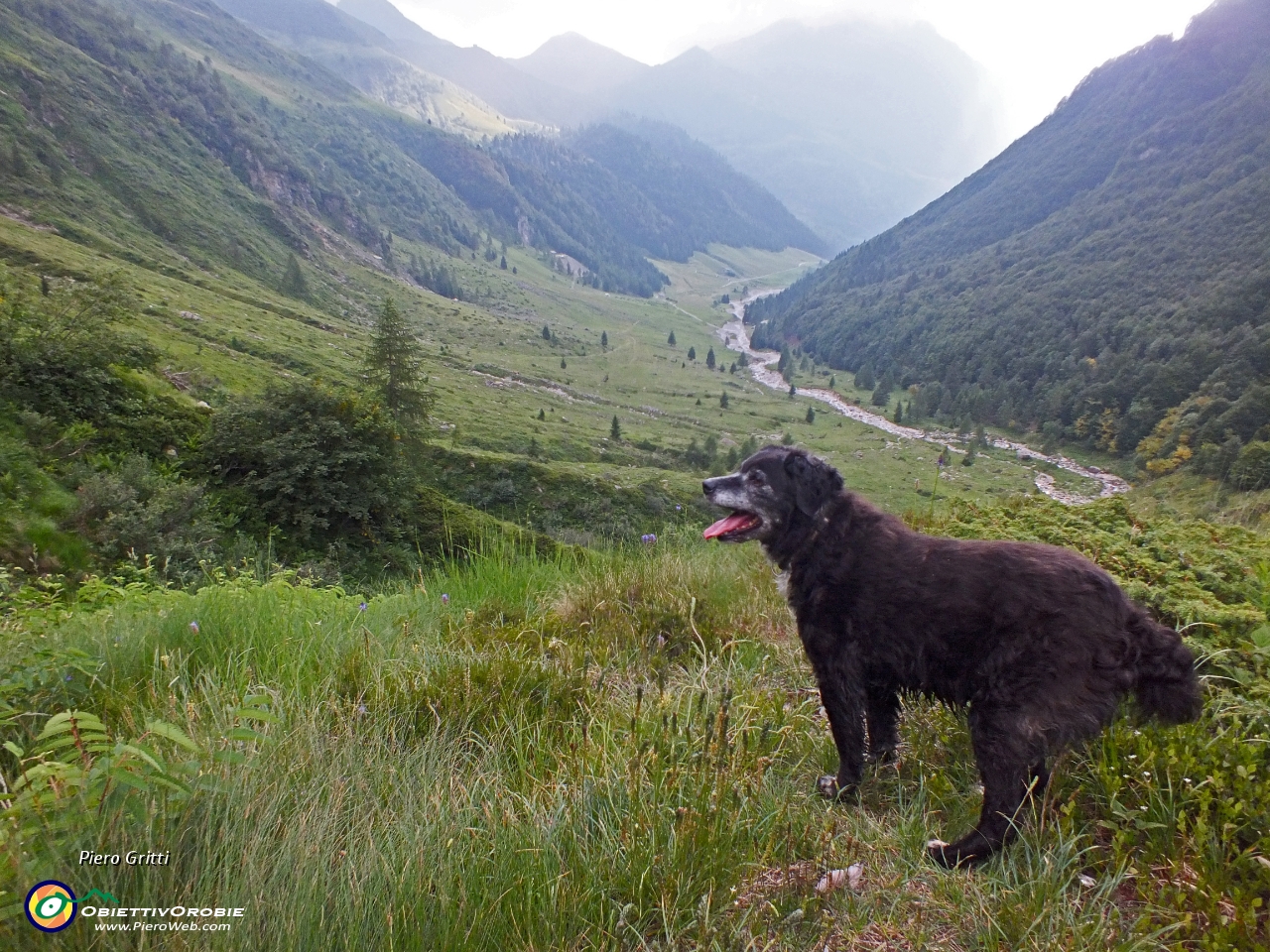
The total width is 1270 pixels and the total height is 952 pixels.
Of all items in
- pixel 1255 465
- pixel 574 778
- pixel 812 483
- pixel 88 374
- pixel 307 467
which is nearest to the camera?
pixel 574 778

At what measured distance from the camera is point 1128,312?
415 ft

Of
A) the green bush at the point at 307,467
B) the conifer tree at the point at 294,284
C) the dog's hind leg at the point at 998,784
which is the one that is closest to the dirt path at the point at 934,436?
the green bush at the point at 307,467

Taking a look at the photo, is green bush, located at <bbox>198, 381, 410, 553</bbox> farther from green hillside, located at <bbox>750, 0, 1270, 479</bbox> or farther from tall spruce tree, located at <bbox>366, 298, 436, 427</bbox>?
green hillside, located at <bbox>750, 0, 1270, 479</bbox>

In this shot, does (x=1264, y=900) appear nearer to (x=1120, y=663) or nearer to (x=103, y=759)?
(x=1120, y=663)

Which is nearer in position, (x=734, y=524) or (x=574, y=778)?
(x=574, y=778)

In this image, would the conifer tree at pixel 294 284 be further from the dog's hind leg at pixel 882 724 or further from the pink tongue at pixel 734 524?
the dog's hind leg at pixel 882 724

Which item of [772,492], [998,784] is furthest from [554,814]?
[772,492]

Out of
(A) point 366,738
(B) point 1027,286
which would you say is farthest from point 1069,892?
(B) point 1027,286

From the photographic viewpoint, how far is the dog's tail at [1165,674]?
307 cm

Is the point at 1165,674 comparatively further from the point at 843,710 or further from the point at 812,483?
the point at 812,483

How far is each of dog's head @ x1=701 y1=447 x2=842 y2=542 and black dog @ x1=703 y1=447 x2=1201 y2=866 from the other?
0.02 meters

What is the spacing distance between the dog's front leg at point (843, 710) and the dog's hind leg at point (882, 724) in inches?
5.8

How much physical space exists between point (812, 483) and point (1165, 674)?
6.68 feet

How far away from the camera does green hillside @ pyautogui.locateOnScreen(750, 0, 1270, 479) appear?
316 feet
